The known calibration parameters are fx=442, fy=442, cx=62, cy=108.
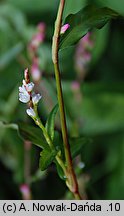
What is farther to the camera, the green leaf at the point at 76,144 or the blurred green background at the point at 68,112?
the blurred green background at the point at 68,112

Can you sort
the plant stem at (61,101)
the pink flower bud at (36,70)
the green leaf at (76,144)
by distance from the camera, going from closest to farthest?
the plant stem at (61,101) < the green leaf at (76,144) < the pink flower bud at (36,70)

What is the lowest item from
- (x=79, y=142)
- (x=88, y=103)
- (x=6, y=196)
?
(x=6, y=196)

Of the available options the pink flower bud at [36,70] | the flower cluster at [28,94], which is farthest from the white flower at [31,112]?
the pink flower bud at [36,70]

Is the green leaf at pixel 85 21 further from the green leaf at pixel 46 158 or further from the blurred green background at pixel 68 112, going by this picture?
the blurred green background at pixel 68 112

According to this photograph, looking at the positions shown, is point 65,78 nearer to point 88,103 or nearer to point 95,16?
point 88,103

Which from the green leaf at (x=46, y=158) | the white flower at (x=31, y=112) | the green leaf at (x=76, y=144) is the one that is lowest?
the green leaf at (x=76, y=144)

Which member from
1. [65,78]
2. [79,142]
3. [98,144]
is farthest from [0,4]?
[79,142]

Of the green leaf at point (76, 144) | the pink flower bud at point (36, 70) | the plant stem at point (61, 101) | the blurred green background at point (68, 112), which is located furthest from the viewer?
the blurred green background at point (68, 112)

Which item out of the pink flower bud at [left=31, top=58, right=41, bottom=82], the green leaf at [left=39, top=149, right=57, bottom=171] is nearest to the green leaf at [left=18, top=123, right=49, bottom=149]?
the green leaf at [left=39, top=149, right=57, bottom=171]
